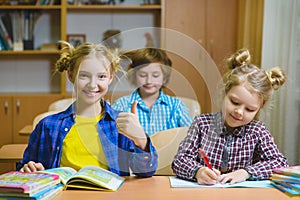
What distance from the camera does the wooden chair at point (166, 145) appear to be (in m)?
1.81

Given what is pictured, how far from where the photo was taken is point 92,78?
1.53m

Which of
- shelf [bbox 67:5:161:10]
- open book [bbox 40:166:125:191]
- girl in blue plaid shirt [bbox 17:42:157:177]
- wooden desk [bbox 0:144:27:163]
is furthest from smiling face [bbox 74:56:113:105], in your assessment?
shelf [bbox 67:5:161:10]

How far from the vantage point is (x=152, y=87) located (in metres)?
1.93

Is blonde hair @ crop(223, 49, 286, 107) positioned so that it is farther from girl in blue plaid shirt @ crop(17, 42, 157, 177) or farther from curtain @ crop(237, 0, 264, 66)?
curtain @ crop(237, 0, 264, 66)

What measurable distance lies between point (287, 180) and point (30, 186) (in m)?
0.76

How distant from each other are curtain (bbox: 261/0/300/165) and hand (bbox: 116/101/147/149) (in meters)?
1.52

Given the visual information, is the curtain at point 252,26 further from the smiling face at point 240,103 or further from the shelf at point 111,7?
the smiling face at point 240,103

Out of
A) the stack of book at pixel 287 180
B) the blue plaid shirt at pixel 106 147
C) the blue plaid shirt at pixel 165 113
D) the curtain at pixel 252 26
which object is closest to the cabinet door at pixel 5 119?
the curtain at pixel 252 26

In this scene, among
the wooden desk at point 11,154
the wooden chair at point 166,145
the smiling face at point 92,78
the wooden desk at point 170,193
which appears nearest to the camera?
the wooden desk at point 170,193

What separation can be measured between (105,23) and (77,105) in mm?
3187

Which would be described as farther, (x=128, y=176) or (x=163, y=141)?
(x=163, y=141)

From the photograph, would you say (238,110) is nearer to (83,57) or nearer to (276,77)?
(276,77)

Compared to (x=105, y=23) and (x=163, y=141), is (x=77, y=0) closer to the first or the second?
(x=105, y=23)

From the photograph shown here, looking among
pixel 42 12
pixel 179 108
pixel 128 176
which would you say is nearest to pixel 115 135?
pixel 128 176
